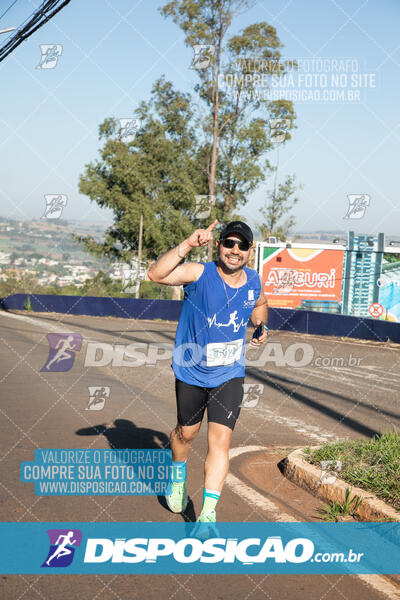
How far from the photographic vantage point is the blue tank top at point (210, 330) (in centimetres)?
434

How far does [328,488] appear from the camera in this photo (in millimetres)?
5109

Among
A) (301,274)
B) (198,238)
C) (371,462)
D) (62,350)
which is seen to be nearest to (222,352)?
(198,238)

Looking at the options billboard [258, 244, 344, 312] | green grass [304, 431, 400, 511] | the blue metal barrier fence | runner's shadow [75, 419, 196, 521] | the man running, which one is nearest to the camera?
the man running

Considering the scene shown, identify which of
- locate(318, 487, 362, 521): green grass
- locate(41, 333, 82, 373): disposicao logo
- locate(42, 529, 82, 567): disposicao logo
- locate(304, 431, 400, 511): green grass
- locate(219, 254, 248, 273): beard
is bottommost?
locate(41, 333, 82, 373): disposicao logo

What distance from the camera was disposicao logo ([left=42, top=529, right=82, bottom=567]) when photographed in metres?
3.87

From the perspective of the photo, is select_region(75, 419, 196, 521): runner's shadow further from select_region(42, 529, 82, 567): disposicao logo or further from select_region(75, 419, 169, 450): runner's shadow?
select_region(42, 529, 82, 567): disposicao logo

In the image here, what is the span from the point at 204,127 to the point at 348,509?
36.8m

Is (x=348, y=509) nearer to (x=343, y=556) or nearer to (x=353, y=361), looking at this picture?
(x=343, y=556)

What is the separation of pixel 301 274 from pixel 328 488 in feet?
102

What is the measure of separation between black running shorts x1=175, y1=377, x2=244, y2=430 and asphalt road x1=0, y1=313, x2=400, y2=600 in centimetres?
74

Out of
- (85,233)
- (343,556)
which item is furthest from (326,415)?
(85,233)

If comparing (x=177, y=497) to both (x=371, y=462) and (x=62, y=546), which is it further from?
(x=371, y=462)

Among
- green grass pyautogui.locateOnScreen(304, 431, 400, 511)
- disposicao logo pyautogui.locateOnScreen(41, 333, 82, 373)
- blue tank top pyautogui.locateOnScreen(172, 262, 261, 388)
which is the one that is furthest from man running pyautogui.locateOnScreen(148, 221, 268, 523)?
disposicao logo pyautogui.locateOnScreen(41, 333, 82, 373)

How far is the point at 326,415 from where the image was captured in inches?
351
